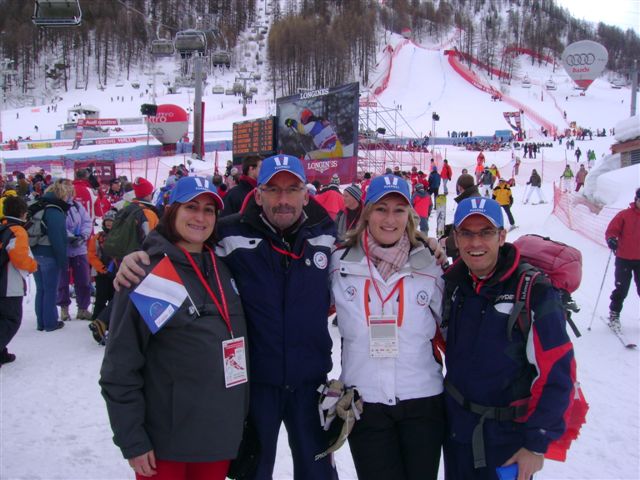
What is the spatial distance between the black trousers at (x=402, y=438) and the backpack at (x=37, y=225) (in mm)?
4762

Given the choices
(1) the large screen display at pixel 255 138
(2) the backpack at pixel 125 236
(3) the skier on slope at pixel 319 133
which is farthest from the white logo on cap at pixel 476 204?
(1) the large screen display at pixel 255 138

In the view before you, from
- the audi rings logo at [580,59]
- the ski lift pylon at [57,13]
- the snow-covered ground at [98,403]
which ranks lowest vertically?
the snow-covered ground at [98,403]

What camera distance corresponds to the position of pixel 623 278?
5.61 meters

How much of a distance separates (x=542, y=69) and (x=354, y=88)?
7570 centimetres

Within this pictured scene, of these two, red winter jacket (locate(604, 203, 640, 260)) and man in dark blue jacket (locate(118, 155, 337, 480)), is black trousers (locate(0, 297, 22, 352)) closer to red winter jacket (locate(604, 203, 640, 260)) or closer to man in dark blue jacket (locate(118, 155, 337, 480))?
man in dark blue jacket (locate(118, 155, 337, 480))

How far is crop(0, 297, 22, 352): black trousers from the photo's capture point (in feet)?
14.1

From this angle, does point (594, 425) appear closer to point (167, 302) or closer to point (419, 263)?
point (419, 263)

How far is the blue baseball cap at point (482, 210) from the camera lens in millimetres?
1939

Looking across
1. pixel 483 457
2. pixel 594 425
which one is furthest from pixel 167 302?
pixel 594 425

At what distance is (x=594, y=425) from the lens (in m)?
3.54

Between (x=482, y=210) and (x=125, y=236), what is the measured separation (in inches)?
144

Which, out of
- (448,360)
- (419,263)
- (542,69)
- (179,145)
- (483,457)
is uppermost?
(542,69)

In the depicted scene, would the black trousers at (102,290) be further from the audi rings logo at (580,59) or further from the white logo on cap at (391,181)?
the audi rings logo at (580,59)

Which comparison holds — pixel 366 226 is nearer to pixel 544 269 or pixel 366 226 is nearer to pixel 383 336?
pixel 383 336
